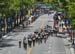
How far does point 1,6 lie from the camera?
2349 inches

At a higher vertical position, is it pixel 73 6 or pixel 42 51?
pixel 73 6

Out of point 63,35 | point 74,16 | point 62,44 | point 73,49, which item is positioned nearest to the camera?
point 74,16

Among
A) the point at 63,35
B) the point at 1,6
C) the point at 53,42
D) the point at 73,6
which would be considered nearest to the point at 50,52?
the point at 73,6

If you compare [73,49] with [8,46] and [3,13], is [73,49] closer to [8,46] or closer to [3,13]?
[8,46]

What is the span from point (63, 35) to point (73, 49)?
1923 cm

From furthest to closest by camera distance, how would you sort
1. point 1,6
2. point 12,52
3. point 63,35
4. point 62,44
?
point 63,35 < point 1,6 < point 62,44 < point 12,52

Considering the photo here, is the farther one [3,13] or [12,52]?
[3,13]

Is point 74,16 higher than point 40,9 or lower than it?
higher

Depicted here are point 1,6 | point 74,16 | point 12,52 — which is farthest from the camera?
point 1,6

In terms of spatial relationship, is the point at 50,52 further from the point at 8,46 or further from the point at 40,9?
the point at 40,9

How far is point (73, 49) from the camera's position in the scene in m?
49.9

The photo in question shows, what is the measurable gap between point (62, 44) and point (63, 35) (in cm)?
1335

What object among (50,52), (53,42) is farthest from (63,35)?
(50,52)

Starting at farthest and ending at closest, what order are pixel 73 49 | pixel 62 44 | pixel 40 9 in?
1. pixel 40 9
2. pixel 62 44
3. pixel 73 49
